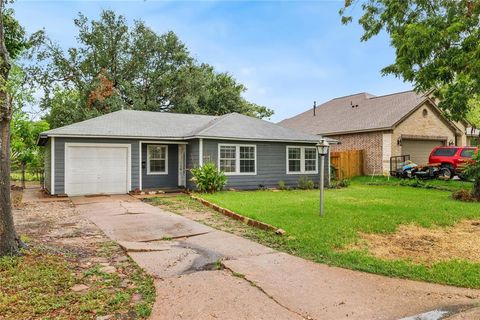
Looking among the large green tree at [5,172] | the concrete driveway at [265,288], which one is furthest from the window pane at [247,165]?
the large green tree at [5,172]

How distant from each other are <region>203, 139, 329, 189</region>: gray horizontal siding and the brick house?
6275 mm

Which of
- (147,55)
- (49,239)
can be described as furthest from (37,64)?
(49,239)

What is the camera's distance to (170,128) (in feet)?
53.6

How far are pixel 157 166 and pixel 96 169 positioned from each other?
265 centimetres

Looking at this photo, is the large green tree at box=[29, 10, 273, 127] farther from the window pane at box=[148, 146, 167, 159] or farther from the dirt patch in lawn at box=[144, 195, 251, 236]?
the dirt patch in lawn at box=[144, 195, 251, 236]

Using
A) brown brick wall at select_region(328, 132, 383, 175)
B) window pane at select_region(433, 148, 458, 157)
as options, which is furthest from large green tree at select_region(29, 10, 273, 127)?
window pane at select_region(433, 148, 458, 157)

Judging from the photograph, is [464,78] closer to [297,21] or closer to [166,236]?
[297,21]

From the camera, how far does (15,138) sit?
674 inches

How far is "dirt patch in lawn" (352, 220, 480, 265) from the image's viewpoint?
19.0 ft

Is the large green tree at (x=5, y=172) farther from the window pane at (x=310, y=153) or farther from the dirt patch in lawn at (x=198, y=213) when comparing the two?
the window pane at (x=310, y=153)

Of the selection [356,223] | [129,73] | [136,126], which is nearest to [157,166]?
[136,126]

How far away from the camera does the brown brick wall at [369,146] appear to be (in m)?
20.4

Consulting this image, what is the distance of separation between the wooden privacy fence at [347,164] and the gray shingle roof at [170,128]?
4063 millimetres

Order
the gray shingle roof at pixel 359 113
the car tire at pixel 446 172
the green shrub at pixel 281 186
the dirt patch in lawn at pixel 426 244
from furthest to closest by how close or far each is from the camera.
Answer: the gray shingle roof at pixel 359 113 → the car tire at pixel 446 172 → the green shrub at pixel 281 186 → the dirt patch in lawn at pixel 426 244
